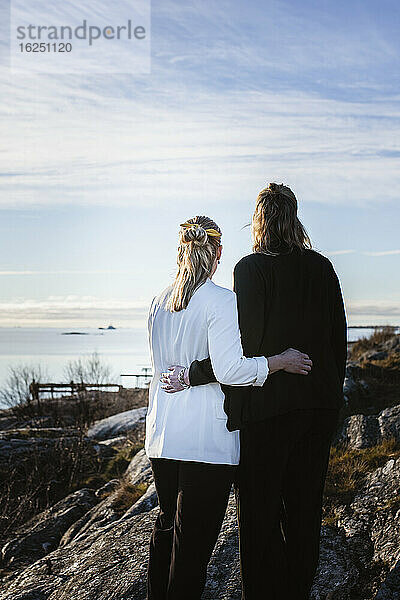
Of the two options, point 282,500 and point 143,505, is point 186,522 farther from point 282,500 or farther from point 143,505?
point 143,505

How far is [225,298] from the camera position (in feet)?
12.0

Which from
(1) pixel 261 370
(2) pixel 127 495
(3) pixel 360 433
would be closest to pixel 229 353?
(1) pixel 261 370

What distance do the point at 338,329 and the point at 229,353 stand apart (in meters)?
0.76

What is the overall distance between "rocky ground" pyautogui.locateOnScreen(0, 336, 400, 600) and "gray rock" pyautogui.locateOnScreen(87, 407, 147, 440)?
493 cm

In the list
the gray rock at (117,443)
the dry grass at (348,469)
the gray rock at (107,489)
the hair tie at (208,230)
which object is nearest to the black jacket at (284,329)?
the hair tie at (208,230)

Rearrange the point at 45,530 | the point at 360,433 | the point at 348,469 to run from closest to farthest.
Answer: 1. the point at 348,469
2. the point at 360,433
3. the point at 45,530

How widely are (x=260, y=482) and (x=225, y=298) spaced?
3.39 ft

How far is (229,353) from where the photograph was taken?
358cm

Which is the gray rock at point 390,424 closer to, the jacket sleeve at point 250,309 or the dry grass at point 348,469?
the dry grass at point 348,469

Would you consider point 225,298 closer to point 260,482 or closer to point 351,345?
point 260,482

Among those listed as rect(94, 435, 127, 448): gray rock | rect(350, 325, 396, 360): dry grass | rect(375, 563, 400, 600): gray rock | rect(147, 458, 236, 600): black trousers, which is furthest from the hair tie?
rect(350, 325, 396, 360): dry grass

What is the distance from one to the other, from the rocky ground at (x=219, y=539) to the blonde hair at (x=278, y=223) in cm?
236

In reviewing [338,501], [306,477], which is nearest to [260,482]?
[306,477]

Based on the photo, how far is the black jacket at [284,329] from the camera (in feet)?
12.1
